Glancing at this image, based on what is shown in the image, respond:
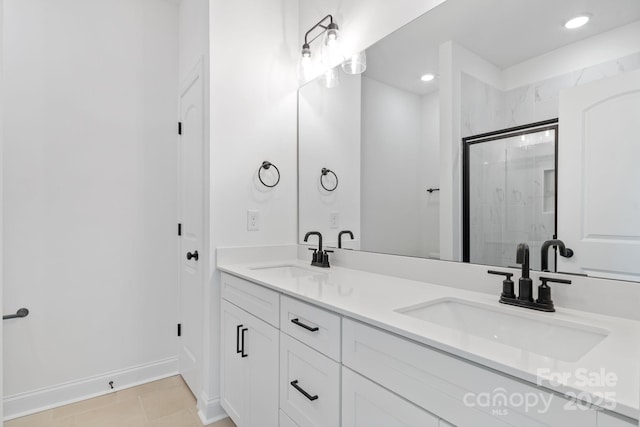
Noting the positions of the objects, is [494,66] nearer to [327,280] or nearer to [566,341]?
[566,341]

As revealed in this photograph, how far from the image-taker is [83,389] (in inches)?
81.9

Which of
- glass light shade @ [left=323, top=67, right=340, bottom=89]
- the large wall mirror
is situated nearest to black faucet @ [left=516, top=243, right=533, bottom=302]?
the large wall mirror

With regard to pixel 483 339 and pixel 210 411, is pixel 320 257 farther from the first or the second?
pixel 483 339

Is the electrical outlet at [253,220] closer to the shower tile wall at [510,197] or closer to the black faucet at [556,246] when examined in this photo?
the shower tile wall at [510,197]

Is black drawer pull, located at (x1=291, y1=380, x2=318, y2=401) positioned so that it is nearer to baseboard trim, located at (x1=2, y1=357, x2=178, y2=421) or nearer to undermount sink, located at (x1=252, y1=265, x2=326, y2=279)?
undermount sink, located at (x1=252, y1=265, x2=326, y2=279)

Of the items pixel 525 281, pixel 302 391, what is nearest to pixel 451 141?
pixel 525 281

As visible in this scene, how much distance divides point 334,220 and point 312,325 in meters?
0.93

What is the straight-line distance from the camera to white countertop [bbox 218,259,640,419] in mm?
547

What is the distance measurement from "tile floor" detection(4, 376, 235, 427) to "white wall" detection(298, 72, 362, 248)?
1.22 meters

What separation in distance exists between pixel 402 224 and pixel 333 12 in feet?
4.35

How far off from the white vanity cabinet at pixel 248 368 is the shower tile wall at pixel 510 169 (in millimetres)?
921

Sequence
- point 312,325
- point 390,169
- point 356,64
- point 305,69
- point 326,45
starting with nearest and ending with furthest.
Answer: point 312,325 < point 390,169 < point 356,64 < point 326,45 < point 305,69

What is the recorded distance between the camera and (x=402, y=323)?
0.85 metres

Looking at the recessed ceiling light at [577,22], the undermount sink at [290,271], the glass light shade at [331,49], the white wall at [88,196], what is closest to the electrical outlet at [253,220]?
the undermount sink at [290,271]
